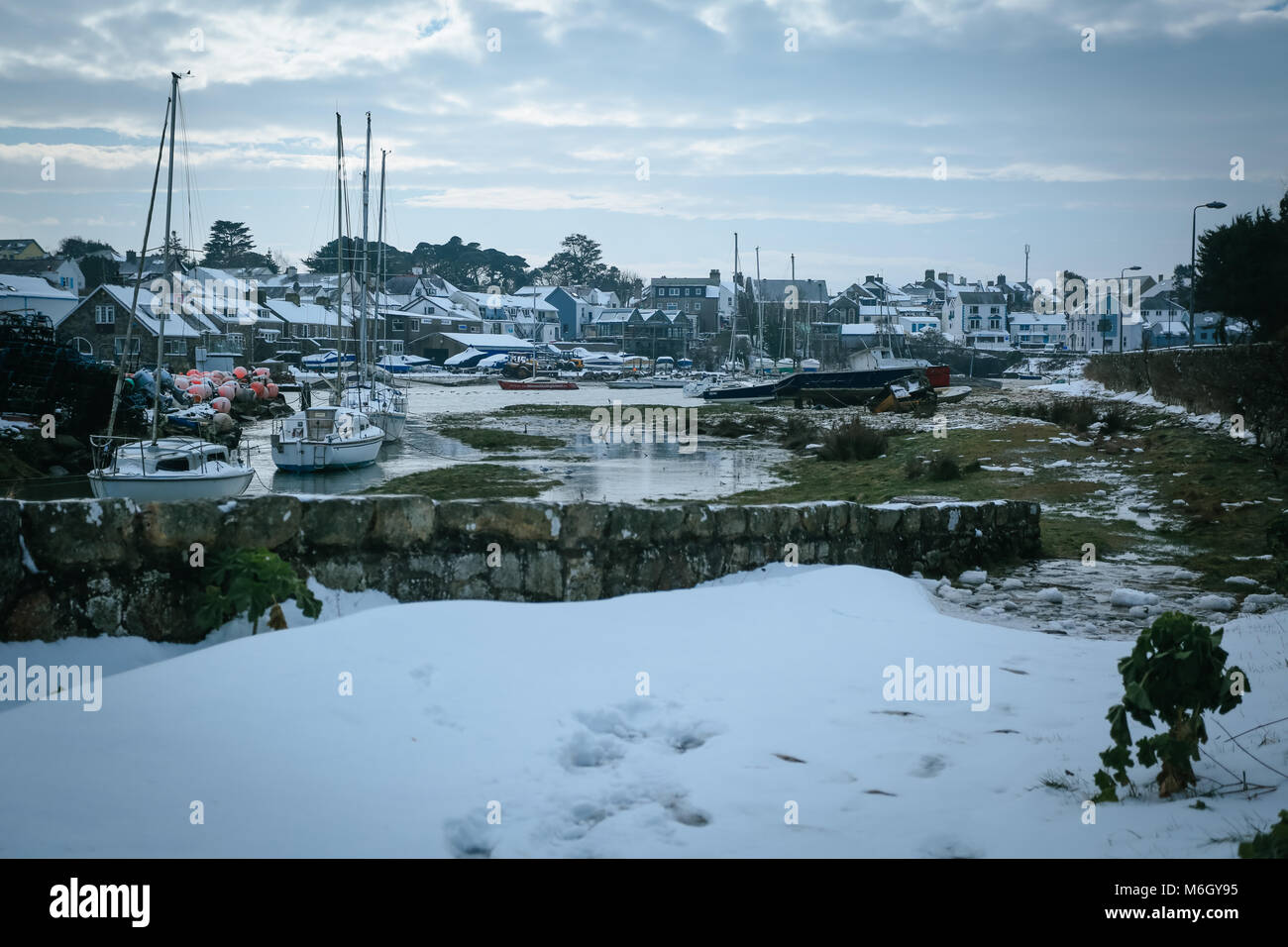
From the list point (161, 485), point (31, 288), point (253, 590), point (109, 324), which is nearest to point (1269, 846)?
point (253, 590)

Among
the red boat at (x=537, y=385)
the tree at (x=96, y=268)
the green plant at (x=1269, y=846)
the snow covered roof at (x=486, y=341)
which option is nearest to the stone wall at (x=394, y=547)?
the green plant at (x=1269, y=846)

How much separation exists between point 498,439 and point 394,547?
30.9 meters

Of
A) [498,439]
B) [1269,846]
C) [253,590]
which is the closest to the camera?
[1269,846]

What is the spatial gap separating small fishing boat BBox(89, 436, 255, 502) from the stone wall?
51.2ft

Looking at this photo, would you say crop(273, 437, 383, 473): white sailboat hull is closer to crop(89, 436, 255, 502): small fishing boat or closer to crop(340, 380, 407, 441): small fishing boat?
crop(340, 380, 407, 441): small fishing boat

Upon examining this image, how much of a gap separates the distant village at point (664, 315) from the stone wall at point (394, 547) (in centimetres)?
7606

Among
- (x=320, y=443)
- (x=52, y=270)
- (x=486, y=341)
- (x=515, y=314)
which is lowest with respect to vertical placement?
(x=320, y=443)

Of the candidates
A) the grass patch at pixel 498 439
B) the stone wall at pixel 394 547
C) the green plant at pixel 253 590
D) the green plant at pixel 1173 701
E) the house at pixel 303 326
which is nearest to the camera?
the green plant at pixel 1173 701

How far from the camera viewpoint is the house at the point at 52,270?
81500 mm

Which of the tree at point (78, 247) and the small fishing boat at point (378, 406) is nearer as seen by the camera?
the small fishing boat at point (378, 406)

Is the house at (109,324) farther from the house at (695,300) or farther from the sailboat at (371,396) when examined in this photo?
the house at (695,300)

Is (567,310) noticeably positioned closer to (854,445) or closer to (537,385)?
(537,385)

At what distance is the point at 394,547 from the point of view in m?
7.68
